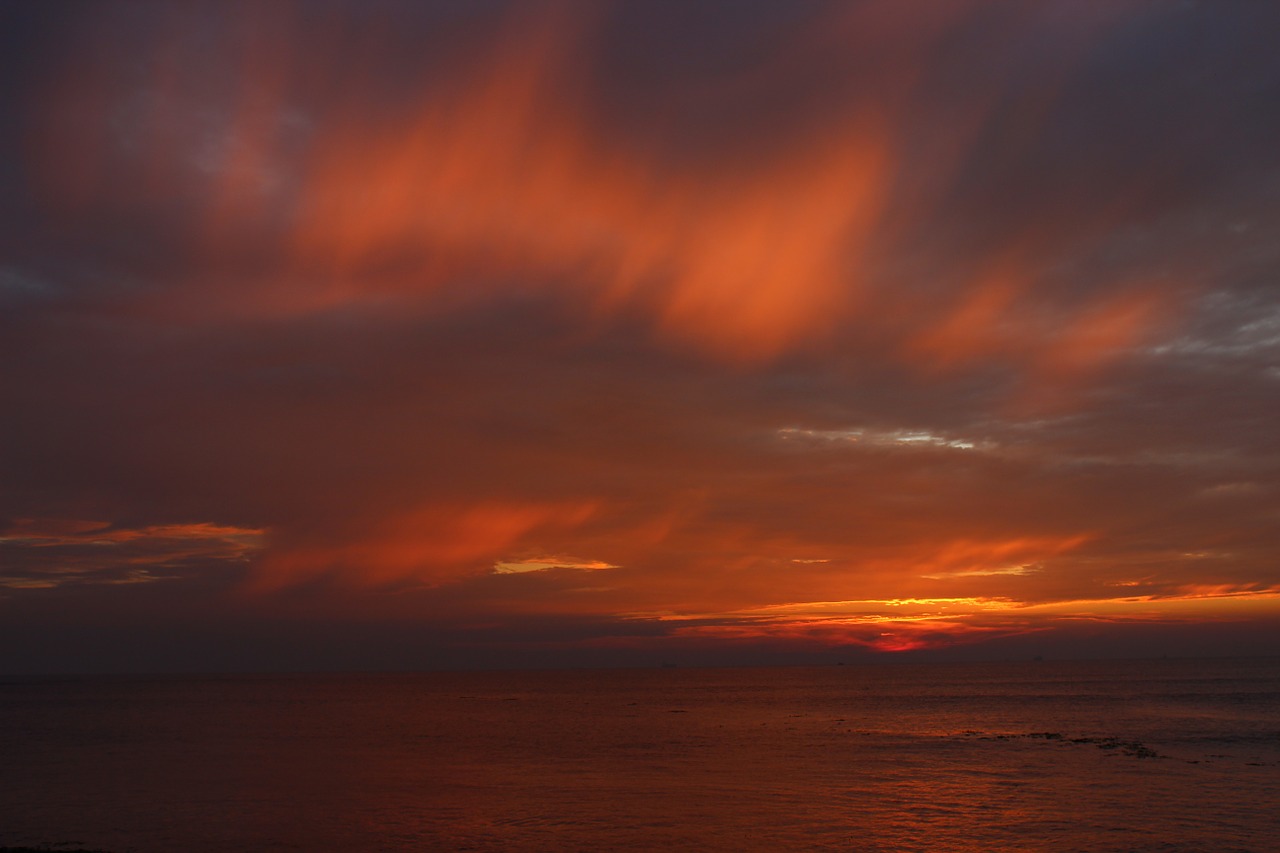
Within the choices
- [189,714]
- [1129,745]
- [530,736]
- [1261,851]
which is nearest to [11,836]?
[1261,851]

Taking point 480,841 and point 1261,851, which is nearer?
point 1261,851

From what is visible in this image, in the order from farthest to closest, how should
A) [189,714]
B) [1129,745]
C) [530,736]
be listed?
[189,714] < [530,736] < [1129,745]

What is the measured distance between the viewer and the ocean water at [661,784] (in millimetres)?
39000

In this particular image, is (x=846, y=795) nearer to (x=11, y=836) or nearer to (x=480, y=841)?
(x=480, y=841)

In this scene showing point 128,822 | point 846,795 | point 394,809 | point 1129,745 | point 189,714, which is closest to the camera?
point 128,822

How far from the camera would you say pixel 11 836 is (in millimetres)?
38688

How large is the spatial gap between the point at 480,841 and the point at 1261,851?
3024cm

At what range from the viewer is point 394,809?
46.7 metres

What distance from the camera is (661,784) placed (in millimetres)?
54469

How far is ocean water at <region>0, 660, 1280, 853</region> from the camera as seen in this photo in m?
39.0

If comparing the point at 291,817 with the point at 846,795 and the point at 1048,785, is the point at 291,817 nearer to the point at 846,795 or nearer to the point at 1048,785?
the point at 846,795

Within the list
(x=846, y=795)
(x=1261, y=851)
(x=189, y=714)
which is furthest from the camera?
(x=189, y=714)

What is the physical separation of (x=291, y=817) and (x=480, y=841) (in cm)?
1195

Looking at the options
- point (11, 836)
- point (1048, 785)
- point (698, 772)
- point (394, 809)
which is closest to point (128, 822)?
point (11, 836)
